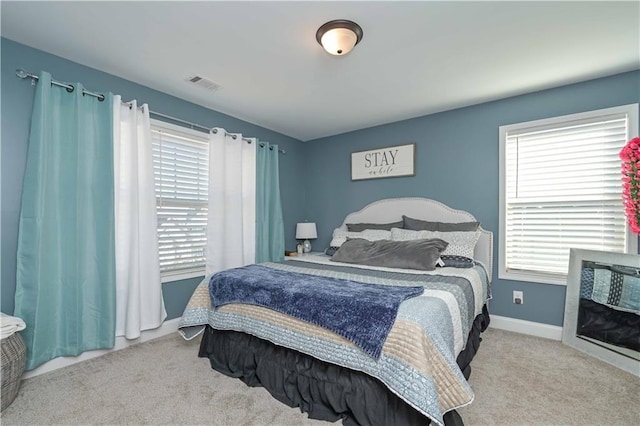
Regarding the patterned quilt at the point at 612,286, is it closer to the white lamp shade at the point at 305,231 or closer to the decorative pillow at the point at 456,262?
the decorative pillow at the point at 456,262

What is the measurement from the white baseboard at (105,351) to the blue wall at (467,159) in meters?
2.34

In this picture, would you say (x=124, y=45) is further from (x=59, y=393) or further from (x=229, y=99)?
(x=59, y=393)

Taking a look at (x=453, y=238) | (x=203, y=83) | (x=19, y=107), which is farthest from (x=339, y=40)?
(x=19, y=107)

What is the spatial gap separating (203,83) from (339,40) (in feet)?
4.84

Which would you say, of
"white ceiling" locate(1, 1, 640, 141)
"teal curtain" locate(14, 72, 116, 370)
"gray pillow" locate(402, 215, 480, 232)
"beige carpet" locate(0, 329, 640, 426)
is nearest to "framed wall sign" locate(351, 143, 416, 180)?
"gray pillow" locate(402, 215, 480, 232)

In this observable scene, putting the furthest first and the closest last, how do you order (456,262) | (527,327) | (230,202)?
(230,202) → (527,327) → (456,262)

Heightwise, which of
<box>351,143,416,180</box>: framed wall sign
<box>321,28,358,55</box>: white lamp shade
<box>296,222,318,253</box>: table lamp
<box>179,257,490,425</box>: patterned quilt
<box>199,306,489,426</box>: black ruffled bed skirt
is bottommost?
<box>199,306,489,426</box>: black ruffled bed skirt

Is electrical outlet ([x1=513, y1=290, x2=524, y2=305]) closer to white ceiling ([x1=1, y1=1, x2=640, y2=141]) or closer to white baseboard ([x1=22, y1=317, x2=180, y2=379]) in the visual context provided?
white ceiling ([x1=1, y1=1, x2=640, y2=141])

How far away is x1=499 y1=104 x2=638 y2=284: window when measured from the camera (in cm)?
257

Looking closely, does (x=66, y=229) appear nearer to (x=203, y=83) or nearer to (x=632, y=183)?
(x=203, y=83)

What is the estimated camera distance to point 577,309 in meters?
2.60

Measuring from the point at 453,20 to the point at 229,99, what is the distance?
222 cm

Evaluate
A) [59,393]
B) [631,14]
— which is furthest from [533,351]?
[59,393]

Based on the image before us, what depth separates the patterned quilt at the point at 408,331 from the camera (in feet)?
4.46
